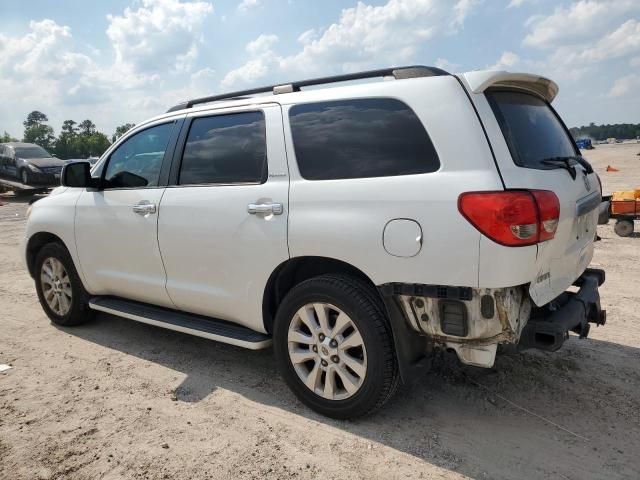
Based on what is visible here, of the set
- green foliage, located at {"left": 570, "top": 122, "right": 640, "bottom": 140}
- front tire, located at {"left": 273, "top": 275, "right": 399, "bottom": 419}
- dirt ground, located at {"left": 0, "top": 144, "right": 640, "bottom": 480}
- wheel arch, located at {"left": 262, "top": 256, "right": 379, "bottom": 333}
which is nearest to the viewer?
dirt ground, located at {"left": 0, "top": 144, "right": 640, "bottom": 480}

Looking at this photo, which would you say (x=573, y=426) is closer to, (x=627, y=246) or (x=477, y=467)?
(x=477, y=467)

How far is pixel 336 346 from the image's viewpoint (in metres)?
3.00

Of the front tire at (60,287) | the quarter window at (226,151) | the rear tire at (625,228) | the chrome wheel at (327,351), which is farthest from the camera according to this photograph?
the rear tire at (625,228)

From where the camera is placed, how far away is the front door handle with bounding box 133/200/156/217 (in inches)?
151

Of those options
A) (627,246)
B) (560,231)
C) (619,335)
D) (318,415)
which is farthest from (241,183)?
(627,246)

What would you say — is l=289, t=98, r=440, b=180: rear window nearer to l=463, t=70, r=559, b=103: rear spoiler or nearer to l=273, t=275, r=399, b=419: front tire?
l=463, t=70, r=559, b=103: rear spoiler

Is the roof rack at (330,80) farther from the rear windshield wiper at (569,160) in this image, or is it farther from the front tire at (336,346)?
the front tire at (336,346)

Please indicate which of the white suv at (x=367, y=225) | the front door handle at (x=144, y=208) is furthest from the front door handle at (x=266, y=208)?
the front door handle at (x=144, y=208)

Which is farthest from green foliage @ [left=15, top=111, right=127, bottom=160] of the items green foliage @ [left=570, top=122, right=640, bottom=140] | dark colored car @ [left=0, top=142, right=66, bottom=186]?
green foliage @ [left=570, top=122, right=640, bottom=140]

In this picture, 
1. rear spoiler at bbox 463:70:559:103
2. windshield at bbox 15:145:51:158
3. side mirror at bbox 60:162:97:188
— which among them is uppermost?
windshield at bbox 15:145:51:158

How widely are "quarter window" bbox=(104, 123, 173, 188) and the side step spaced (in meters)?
0.98

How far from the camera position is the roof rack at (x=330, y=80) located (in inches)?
113

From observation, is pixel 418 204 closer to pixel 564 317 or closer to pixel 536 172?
pixel 536 172

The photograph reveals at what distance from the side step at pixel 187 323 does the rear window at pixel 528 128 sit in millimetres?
1927
